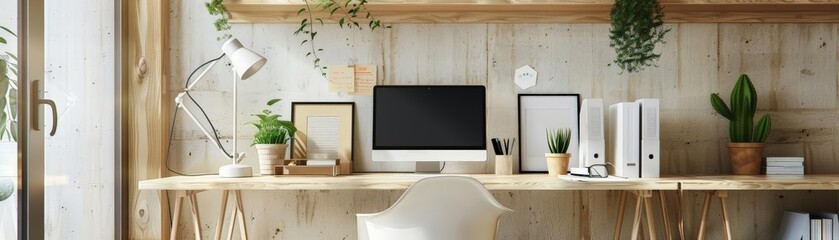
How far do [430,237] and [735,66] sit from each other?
176 centimetres

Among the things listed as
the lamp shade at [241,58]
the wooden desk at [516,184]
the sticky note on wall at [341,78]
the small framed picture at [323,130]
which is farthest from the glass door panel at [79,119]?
the sticky note on wall at [341,78]

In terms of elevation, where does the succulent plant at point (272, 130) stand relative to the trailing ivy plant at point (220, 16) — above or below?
below

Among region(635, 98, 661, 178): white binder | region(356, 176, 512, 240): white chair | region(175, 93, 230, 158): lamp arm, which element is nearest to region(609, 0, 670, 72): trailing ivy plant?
region(635, 98, 661, 178): white binder

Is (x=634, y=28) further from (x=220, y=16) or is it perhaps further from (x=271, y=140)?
(x=220, y=16)

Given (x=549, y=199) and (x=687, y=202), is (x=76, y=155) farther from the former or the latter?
(x=687, y=202)

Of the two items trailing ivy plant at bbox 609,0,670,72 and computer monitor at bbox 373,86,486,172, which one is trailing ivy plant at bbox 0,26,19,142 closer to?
computer monitor at bbox 373,86,486,172

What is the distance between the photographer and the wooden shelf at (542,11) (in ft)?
8.59

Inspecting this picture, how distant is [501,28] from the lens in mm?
2896

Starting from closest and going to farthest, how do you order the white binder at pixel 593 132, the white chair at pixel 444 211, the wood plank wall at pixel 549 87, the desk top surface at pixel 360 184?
the white chair at pixel 444 211 < the desk top surface at pixel 360 184 < the white binder at pixel 593 132 < the wood plank wall at pixel 549 87

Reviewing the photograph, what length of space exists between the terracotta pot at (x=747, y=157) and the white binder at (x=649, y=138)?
432mm

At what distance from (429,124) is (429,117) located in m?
0.03

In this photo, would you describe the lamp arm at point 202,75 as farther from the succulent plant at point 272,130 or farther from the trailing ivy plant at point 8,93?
the trailing ivy plant at point 8,93

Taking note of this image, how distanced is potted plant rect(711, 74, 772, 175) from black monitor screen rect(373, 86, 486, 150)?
3.56ft

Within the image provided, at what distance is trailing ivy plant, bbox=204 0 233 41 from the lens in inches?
106
